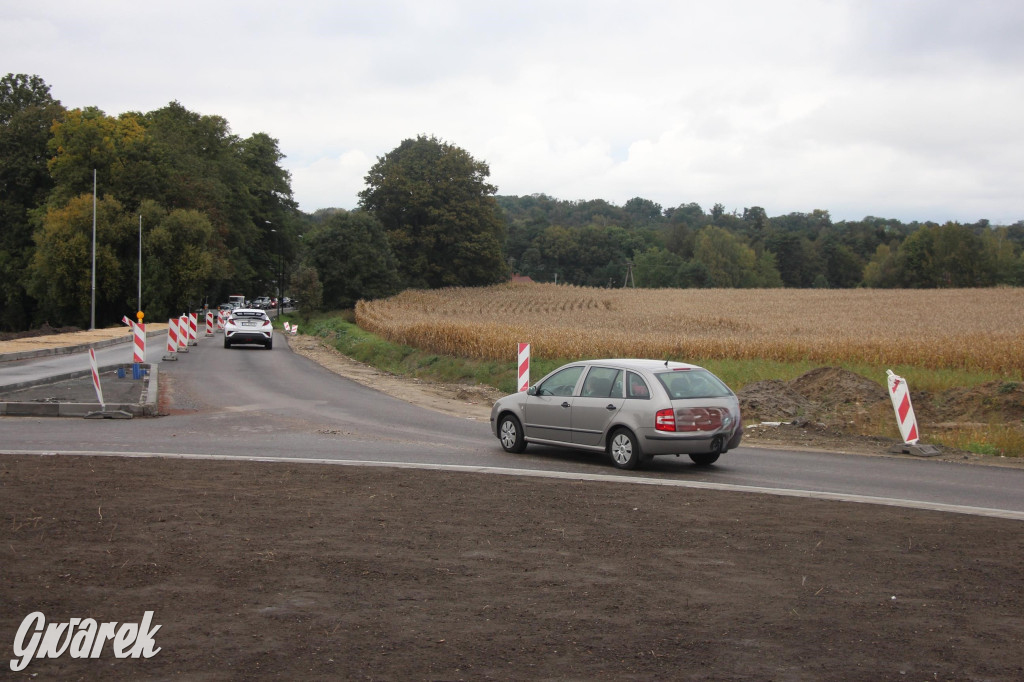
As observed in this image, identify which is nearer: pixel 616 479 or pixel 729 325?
pixel 616 479

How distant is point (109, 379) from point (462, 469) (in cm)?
1619

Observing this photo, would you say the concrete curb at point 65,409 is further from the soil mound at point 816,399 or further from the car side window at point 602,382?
the soil mound at point 816,399

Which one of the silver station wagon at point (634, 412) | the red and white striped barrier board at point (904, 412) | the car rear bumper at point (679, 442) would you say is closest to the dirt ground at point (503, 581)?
the car rear bumper at point (679, 442)

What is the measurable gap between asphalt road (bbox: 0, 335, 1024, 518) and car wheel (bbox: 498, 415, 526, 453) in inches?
8.7

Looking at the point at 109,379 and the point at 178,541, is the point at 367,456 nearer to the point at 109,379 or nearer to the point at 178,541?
the point at 178,541

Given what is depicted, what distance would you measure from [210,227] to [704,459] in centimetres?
6699

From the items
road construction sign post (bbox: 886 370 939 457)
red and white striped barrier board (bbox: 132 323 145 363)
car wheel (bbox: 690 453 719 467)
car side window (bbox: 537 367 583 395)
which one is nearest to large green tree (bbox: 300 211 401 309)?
red and white striped barrier board (bbox: 132 323 145 363)

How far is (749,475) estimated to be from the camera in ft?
41.9

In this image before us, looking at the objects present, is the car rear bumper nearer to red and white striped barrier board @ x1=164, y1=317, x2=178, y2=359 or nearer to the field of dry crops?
the field of dry crops

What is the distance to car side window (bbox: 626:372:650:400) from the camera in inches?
508

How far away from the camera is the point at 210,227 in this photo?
74.1 metres

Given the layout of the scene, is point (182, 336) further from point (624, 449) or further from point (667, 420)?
point (667, 420)

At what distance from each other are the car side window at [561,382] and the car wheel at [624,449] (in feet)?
3.60

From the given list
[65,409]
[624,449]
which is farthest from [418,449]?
[65,409]
